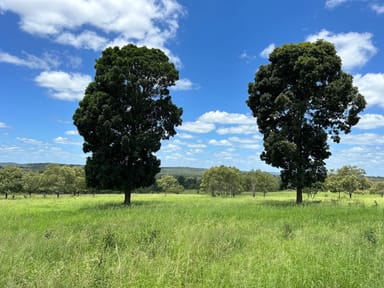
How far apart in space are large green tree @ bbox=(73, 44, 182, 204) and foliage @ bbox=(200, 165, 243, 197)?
59586mm

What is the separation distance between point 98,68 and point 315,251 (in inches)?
921

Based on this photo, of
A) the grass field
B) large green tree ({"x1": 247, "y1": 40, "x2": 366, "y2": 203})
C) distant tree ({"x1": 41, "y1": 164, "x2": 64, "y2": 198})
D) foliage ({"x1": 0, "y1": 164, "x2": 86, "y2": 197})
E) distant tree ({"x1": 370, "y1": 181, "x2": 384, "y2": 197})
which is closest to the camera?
the grass field

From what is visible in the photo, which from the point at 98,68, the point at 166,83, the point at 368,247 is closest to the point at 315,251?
the point at 368,247

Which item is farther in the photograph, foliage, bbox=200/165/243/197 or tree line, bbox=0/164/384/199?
foliage, bbox=200/165/243/197

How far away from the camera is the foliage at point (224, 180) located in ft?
278

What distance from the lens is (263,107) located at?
2650cm

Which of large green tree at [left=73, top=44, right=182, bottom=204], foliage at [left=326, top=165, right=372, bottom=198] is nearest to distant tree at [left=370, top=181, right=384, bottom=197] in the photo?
foliage at [left=326, top=165, right=372, bottom=198]

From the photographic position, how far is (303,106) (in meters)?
24.7

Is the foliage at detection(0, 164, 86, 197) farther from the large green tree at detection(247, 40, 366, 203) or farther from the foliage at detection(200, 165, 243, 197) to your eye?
the large green tree at detection(247, 40, 366, 203)

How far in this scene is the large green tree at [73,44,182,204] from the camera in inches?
968

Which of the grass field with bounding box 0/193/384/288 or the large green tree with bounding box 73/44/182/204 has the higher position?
the large green tree with bounding box 73/44/182/204

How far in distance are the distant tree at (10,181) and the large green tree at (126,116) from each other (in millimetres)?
57572

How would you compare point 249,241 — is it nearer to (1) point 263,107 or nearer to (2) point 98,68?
(1) point 263,107

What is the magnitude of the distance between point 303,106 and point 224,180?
2447 inches
